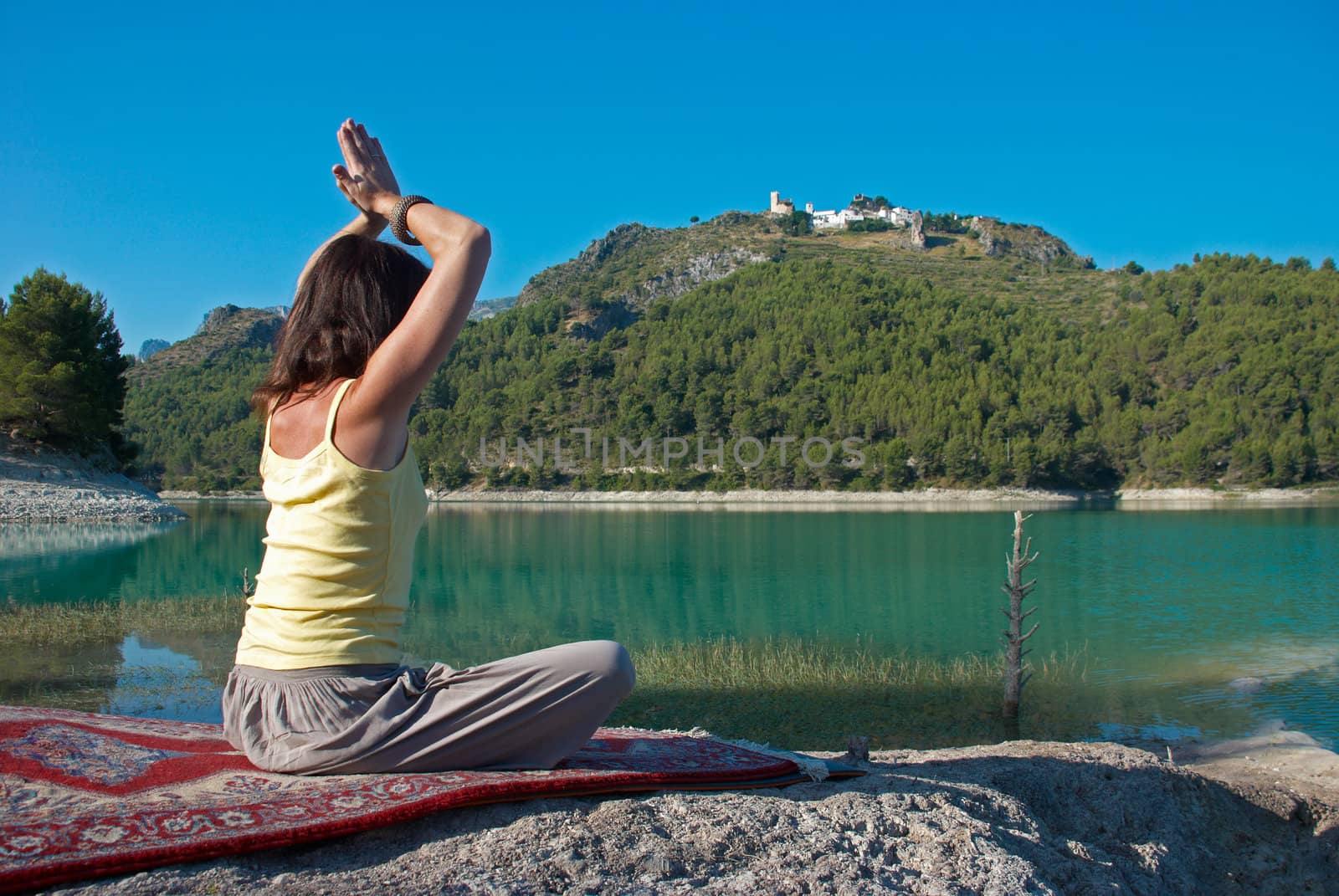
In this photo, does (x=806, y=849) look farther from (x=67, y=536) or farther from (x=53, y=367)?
(x=53, y=367)

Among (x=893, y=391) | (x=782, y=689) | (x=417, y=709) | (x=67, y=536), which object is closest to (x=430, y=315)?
(x=417, y=709)

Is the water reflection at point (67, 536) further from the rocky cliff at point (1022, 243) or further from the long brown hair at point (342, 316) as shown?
the rocky cliff at point (1022, 243)

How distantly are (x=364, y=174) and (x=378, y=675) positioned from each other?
1.27 meters

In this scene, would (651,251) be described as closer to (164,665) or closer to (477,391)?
(477,391)

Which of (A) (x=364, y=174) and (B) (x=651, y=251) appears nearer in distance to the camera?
(A) (x=364, y=174)

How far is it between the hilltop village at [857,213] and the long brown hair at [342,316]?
16172cm

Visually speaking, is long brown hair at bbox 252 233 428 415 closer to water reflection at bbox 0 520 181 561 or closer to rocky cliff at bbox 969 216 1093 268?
water reflection at bbox 0 520 181 561

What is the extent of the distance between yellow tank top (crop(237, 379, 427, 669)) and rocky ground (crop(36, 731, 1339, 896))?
17.8 inches

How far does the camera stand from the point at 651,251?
15238 cm

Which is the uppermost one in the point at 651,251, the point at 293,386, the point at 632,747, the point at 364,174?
the point at 651,251

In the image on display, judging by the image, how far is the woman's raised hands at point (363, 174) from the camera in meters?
2.21

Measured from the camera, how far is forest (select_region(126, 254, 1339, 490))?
66.8 meters

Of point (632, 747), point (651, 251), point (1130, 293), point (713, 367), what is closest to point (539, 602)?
point (632, 747)

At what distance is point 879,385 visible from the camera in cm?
8062
